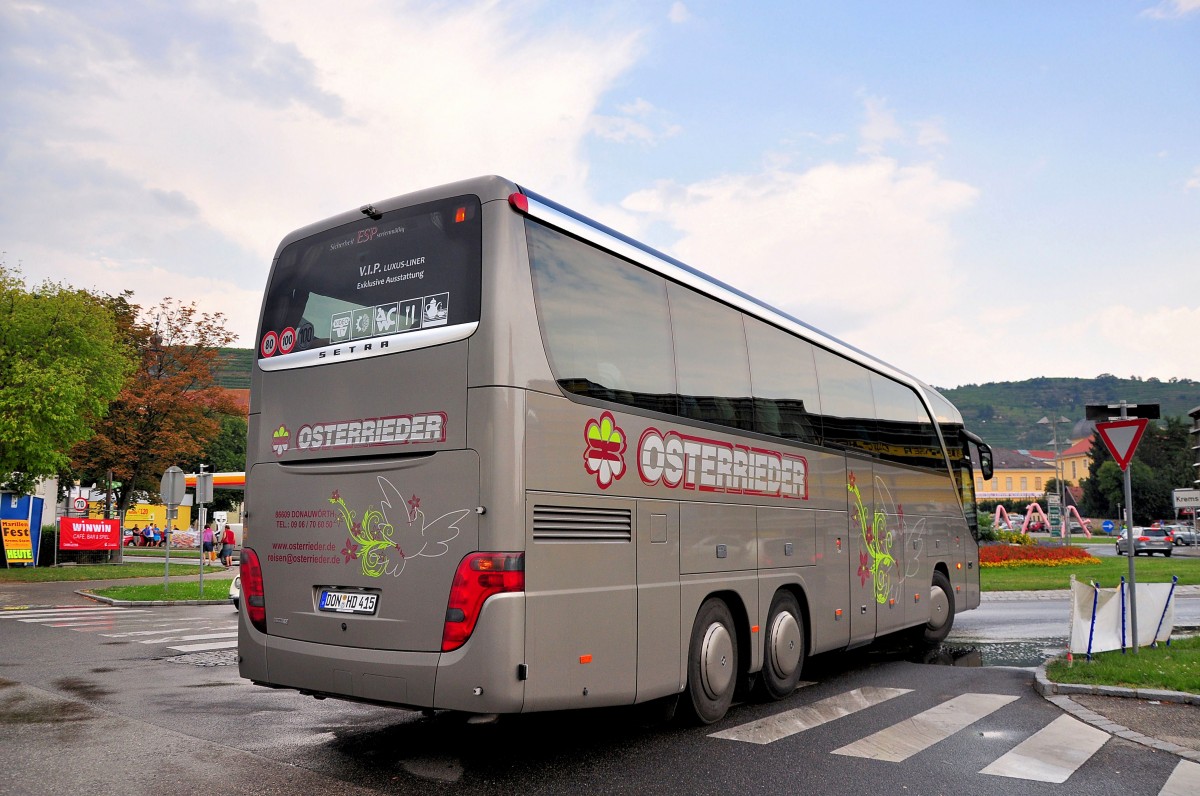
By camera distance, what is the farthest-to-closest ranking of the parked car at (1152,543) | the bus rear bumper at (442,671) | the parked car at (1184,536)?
1. the parked car at (1184,536)
2. the parked car at (1152,543)
3. the bus rear bumper at (442,671)

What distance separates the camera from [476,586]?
19.0ft

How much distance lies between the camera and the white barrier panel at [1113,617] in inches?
420

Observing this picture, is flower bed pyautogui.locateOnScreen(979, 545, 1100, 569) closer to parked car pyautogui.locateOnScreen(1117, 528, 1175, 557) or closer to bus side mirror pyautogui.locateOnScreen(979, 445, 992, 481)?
bus side mirror pyautogui.locateOnScreen(979, 445, 992, 481)

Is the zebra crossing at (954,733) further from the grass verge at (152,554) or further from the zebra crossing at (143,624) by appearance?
the grass verge at (152,554)

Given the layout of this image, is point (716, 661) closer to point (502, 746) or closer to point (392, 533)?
point (502, 746)

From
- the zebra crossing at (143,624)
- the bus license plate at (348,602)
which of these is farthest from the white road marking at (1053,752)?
the zebra crossing at (143,624)

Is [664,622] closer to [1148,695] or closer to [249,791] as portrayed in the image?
[249,791]

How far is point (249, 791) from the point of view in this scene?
5.55 m

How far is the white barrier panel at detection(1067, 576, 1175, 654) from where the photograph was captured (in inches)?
420

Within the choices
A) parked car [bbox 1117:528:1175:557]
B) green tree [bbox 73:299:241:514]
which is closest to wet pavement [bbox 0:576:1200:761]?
green tree [bbox 73:299:241:514]

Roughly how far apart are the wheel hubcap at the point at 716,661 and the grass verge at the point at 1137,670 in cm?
380

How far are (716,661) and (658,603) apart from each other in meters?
1.08

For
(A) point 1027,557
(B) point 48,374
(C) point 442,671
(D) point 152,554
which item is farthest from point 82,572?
(A) point 1027,557

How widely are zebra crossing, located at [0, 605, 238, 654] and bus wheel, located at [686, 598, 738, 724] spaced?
8.47 m
